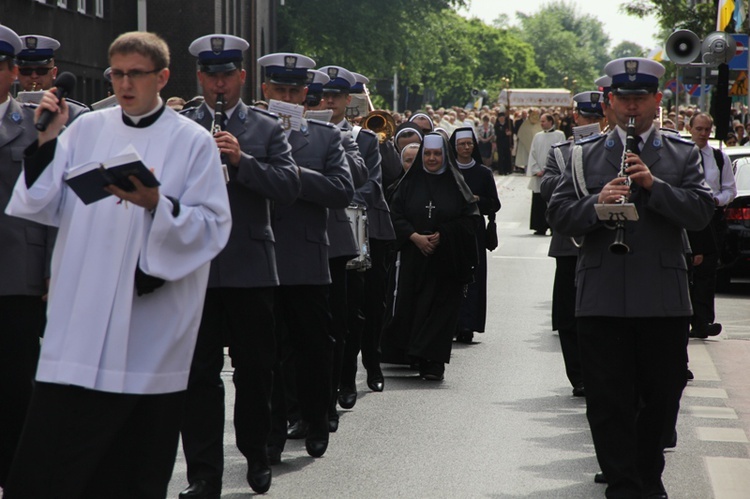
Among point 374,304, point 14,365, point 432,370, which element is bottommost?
point 432,370

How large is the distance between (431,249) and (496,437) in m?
2.77

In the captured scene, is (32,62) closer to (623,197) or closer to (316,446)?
(316,446)

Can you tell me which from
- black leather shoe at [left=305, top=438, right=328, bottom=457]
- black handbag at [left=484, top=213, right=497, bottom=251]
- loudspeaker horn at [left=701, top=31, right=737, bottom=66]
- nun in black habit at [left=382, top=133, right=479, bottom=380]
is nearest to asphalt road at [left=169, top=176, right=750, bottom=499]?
black leather shoe at [left=305, top=438, right=328, bottom=457]


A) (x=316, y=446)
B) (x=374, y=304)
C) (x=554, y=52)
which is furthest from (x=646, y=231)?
(x=554, y=52)

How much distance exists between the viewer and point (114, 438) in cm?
488

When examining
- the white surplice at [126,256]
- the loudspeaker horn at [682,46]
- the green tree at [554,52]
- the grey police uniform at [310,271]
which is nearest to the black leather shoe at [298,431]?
the grey police uniform at [310,271]

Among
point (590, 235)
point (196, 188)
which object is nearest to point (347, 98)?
point (590, 235)

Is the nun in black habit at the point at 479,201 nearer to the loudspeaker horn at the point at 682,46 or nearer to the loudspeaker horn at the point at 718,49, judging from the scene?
the loudspeaker horn at the point at 682,46

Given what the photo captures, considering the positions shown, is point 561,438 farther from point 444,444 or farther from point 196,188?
point 196,188

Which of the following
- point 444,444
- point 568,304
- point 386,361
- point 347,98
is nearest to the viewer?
point 444,444

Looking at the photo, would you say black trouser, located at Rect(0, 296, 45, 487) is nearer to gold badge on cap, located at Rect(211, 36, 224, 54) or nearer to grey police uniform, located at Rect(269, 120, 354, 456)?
gold badge on cap, located at Rect(211, 36, 224, 54)

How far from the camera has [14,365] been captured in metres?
Answer: 6.16

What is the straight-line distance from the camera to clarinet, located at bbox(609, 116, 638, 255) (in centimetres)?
629

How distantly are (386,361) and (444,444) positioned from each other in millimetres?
3281
